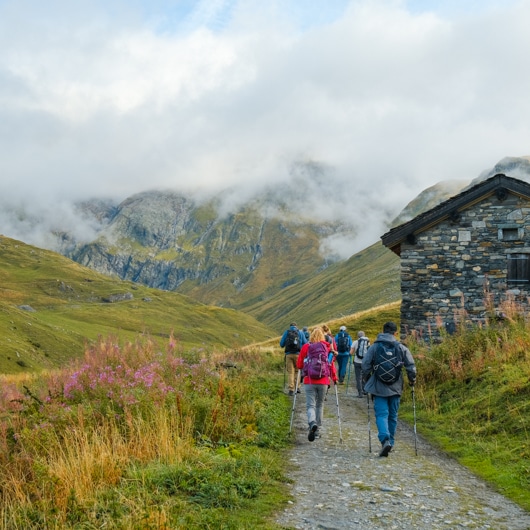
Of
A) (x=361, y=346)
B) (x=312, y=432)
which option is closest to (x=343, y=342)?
(x=361, y=346)

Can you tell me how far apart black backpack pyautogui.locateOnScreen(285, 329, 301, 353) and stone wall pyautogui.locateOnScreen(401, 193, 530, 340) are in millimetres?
5826

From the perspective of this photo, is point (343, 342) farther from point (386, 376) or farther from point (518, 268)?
point (386, 376)

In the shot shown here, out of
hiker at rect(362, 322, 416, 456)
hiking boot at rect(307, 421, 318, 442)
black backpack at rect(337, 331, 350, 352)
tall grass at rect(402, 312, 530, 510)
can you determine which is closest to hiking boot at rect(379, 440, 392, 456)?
hiker at rect(362, 322, 416, 456)

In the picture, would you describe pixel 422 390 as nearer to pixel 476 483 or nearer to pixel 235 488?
pixel 476 483

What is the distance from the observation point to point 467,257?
22.9 m

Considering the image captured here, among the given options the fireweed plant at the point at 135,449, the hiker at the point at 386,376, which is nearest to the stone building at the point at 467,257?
the hiker at the point at 386,376

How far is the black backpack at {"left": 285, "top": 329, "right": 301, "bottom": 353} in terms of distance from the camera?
19.6 m

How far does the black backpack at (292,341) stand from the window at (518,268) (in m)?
9.43

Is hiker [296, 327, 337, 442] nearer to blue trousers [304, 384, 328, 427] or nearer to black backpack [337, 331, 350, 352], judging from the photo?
blue trousers [304, 384, 328, 427]

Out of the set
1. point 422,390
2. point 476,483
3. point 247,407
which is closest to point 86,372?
point 247,407

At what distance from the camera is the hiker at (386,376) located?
10.9 metres

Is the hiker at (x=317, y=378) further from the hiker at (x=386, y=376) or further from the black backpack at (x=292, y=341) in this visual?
the black backpack at (x=292, y=341)

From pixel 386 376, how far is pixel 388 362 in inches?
11.0

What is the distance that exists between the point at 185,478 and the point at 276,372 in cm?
2093
